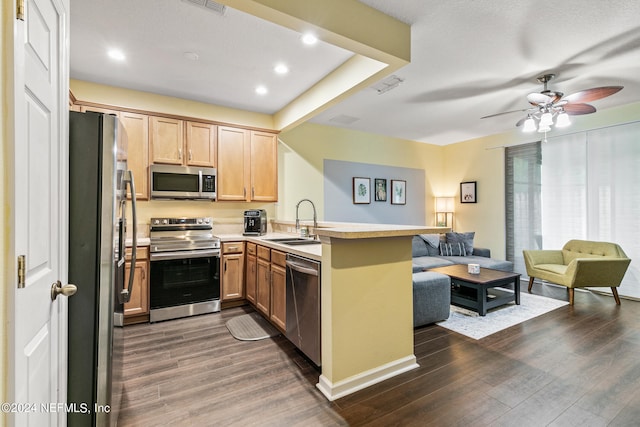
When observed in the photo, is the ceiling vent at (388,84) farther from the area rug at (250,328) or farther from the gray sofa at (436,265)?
the area rug at (250,328)

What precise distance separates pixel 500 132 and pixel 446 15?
13.3 feet

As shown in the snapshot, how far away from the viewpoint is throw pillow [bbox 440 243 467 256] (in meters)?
5.35

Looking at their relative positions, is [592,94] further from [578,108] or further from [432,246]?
[432,246]

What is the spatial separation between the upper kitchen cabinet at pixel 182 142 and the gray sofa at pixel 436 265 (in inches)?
119

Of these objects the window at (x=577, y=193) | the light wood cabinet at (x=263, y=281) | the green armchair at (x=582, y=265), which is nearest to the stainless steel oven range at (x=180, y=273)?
the light wood cabinet at (x=263, y=281)

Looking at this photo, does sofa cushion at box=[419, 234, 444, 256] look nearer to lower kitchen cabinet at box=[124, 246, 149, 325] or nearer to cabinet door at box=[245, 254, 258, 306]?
cabinet door at box=[245, 254, 258, 306]

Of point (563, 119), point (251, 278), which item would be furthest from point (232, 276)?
point (563, 119)

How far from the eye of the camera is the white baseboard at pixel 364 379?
76.8 inches

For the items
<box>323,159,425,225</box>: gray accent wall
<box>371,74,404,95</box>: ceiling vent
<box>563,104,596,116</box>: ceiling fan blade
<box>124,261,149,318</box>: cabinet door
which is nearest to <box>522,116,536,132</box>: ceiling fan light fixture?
<box>563,104,596,116</box>: ceiling fan blade

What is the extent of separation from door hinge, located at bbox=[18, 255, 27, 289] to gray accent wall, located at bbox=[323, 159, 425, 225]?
4332 millimetres

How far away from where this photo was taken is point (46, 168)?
3.44 ft

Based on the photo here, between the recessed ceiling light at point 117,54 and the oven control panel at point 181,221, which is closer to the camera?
the recessed ceiling light at point 117,54

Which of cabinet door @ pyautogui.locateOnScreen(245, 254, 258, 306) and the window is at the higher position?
the window

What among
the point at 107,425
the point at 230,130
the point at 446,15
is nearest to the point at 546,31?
the point at 446,15
